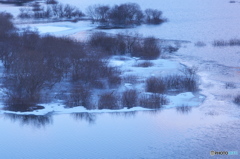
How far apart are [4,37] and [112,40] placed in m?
5.82

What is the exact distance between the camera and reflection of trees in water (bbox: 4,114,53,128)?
12391 mm

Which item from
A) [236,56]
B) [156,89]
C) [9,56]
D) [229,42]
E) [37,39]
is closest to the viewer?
[156,89]

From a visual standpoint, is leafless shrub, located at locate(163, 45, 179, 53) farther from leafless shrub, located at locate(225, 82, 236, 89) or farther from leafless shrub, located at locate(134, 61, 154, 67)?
leafless shrub, located at locate(225, 82, 236, 89)

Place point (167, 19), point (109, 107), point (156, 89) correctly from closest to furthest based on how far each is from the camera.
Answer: point (109, 107) → point (156, 89) → point (167, 19)

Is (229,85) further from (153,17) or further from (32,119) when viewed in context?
(153,17)

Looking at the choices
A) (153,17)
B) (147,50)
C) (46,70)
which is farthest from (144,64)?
(153,17)

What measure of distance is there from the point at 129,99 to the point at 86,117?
179 cm

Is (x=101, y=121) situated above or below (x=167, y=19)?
below

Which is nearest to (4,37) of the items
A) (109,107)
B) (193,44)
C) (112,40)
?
(112,40)

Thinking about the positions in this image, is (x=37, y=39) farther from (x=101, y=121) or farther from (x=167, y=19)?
(x=167, y=19)

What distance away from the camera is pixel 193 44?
2497cm

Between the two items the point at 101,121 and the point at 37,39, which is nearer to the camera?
the point at 101,121

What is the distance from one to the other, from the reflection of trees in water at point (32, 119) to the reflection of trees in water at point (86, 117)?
80 centimetres

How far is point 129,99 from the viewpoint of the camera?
1369cm
